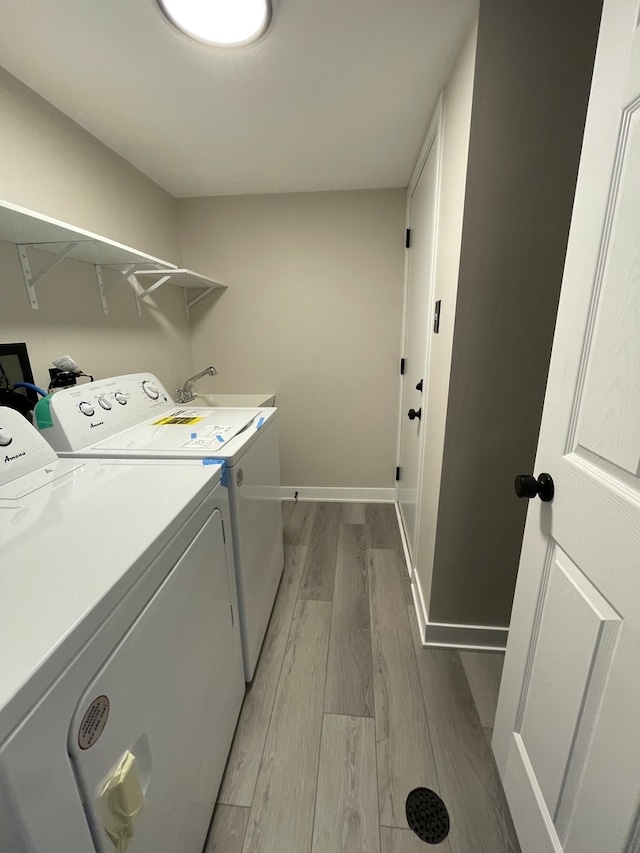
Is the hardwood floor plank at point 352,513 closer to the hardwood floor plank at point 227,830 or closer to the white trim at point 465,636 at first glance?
the white trim at point 465,636

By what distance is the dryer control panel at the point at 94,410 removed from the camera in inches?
46.3

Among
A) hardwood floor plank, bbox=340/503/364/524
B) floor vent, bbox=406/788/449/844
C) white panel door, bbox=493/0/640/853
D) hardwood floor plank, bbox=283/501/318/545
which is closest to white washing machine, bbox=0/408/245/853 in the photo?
floor vent, bbox=406/788/449/844

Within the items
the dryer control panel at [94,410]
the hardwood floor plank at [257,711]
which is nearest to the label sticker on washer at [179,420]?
the dryer control panel at [94,410]

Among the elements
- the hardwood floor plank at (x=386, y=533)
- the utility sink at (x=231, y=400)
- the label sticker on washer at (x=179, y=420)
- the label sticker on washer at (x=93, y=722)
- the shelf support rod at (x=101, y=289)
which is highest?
the shelf support rod at (x=101, y=289)

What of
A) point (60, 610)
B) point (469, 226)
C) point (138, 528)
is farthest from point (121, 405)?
point (469, 226)

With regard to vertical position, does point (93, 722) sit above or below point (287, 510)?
above

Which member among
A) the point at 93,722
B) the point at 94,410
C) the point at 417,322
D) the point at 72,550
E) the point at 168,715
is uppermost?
the point at 417,322

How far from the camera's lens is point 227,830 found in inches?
38.6

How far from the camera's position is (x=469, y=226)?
1100 millimetres

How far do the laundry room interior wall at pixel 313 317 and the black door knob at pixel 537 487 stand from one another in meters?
1.80


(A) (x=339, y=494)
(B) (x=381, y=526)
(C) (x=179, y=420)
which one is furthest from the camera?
(A) (x=339, y=494)

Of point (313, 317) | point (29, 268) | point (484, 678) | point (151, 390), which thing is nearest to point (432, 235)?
point (313, 317)

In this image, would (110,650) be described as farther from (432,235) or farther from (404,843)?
(432,235)

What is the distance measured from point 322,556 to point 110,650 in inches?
67.4
